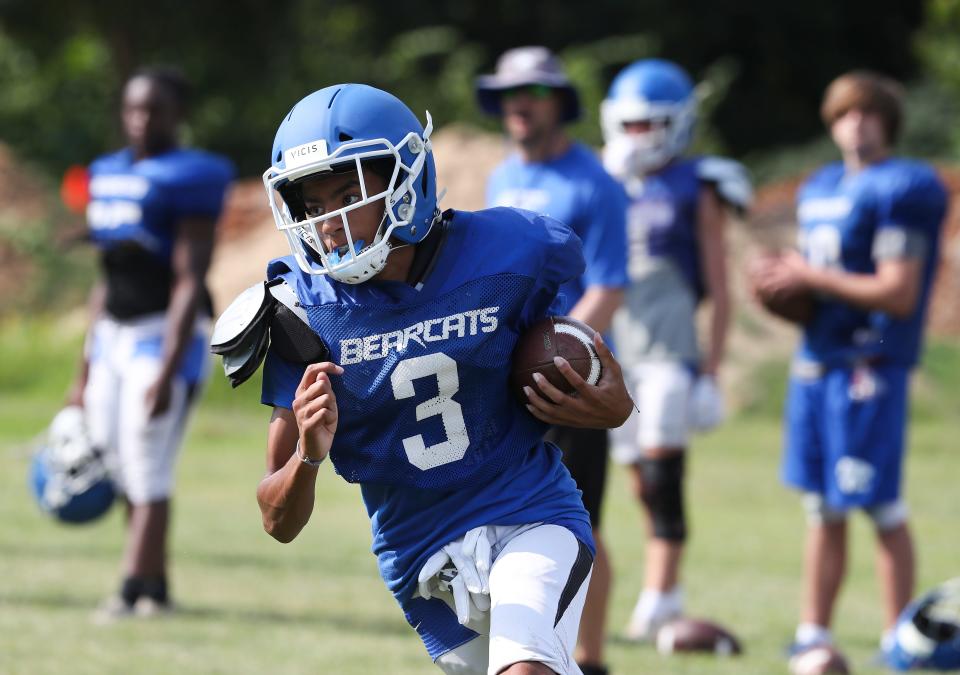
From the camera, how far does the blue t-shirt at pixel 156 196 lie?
702 cm

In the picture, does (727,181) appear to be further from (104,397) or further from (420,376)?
(420,376)

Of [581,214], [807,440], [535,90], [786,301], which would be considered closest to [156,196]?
[535,90]

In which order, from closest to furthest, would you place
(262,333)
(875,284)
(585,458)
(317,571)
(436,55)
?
1. (262,333)
2. (585,458)
3. (875,284)
4. (317,571)
5. (436,55)

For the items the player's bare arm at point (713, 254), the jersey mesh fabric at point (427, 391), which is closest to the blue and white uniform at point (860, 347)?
the player's bare arm at point (713, 254)

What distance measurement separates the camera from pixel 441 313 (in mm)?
3764

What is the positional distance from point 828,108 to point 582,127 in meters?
14.9

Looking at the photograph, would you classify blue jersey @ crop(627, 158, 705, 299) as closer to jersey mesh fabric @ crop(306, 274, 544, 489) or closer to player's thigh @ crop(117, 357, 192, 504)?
player's thigh @ crop(117, 357, 192, 504)

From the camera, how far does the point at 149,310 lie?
7078 millimetres

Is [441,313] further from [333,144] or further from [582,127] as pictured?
[582,127]

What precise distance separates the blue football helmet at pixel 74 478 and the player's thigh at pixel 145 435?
11 cm

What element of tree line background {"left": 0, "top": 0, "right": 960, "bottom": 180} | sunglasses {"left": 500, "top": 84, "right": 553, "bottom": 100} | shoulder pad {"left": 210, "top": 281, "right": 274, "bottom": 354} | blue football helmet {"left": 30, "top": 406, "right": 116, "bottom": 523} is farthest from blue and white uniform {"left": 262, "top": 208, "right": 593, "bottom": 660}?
tree line background {"left": 0, "top": 0, "right": 960, "bottom": 180}

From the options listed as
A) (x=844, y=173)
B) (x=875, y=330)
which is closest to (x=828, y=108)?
(x=844, y=173)

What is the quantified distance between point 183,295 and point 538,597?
3.70m

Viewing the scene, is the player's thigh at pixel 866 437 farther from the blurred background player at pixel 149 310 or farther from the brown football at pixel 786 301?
the blurred background player at pixel 149 310
